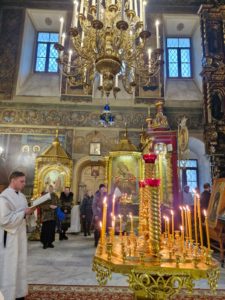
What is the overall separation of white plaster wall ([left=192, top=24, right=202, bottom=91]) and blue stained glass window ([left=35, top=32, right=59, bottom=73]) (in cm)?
695

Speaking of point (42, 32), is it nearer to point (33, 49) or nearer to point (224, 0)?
point (33, 49)

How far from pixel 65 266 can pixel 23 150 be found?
6.76m

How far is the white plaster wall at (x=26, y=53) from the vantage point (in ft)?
35.8

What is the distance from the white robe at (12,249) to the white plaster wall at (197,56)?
34.9ft

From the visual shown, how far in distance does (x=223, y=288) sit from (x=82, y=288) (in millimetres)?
1984

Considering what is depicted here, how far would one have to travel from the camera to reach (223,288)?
332cm

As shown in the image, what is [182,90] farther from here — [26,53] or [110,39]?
[110,39]

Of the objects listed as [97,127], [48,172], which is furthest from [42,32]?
[48,172]

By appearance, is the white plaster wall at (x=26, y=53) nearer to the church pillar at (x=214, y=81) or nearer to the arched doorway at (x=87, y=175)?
the arched doorway at (x=87, y=175)

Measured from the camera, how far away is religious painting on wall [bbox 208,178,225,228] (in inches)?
185

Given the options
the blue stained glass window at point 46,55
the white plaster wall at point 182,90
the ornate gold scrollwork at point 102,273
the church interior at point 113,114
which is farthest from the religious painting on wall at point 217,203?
the blue stained glass window at point 46,55

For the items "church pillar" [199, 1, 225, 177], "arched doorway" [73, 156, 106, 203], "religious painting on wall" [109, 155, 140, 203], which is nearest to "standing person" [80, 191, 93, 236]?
"religious painting on wall" [109, 155, 140, 203]

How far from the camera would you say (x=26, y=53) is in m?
11.3

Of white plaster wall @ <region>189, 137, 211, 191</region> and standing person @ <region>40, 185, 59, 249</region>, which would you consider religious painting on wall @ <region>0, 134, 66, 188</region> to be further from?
white plaster wall @ <region>189, 137, 211, 191</region>
